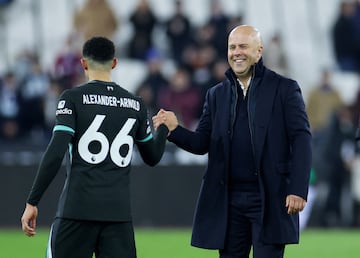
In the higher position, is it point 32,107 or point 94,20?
point 94,20

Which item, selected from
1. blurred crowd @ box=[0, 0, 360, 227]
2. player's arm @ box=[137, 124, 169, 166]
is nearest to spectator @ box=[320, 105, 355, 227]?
blurred crowd @ box=[0, 0, 360, 227]

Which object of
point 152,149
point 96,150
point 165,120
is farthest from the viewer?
point 165,120

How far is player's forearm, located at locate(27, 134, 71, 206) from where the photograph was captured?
6.68 m

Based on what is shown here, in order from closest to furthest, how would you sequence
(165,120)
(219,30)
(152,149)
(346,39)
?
(152,149) < (165,120) < (219,30) < (346,39)

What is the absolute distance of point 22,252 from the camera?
42.1ft

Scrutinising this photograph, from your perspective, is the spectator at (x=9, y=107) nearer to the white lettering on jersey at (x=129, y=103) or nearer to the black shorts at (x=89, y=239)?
the white lettering on jersey at (x=129, y=103)

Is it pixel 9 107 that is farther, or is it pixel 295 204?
pixel 9 107

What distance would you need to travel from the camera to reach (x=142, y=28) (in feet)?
63.3

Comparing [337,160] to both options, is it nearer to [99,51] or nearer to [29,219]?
[99,51]

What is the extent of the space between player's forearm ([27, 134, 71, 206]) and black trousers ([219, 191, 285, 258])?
1.47 meters

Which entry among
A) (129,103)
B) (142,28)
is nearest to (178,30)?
(142,28)

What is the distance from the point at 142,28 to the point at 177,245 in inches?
246

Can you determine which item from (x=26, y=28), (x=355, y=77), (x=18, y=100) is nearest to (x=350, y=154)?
(x=355, y=77)

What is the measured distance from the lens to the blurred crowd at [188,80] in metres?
17.5
